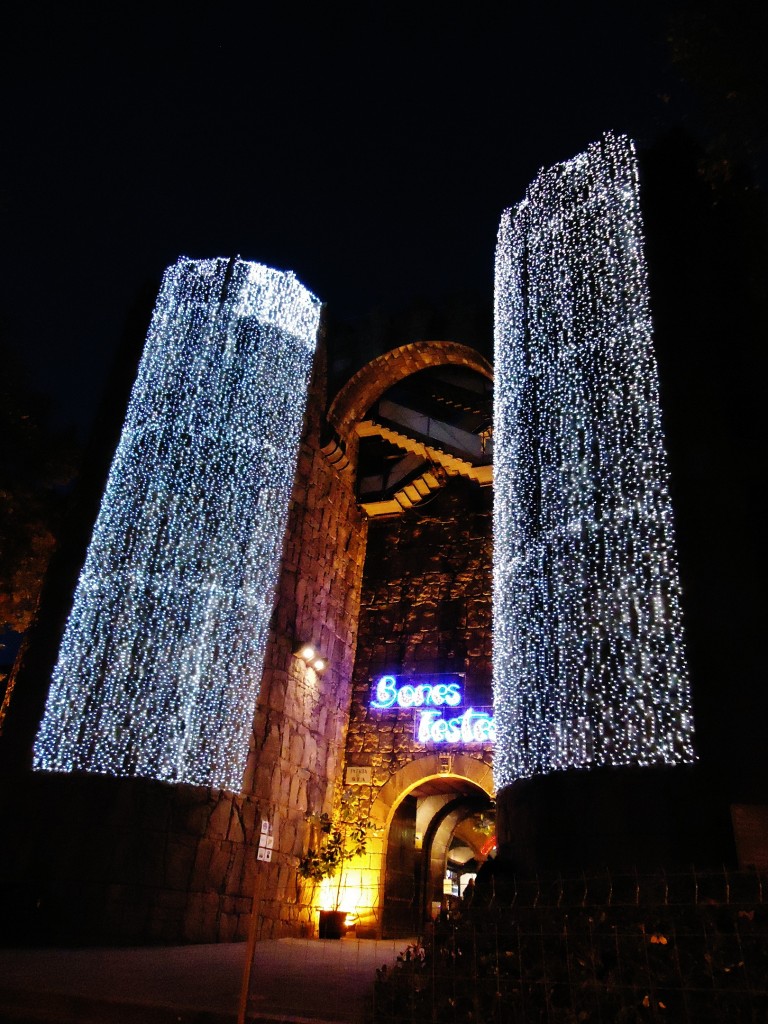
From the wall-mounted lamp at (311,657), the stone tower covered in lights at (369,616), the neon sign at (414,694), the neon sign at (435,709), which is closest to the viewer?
the stone tower covered in lights at (369,616)

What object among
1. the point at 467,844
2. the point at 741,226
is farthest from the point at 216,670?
the point at 467,844

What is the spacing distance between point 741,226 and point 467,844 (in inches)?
583

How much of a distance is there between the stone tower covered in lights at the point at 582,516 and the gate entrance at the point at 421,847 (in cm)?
387

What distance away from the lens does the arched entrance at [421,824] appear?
10.4m

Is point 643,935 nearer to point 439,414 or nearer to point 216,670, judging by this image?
point 216,670

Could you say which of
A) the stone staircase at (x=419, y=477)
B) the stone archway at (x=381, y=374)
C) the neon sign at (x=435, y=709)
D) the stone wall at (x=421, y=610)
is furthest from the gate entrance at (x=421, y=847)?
the stone archway at (x=381, y=374)

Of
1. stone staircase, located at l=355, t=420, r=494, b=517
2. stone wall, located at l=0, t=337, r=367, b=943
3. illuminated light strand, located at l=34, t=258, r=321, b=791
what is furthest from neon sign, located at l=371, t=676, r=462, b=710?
stone staircase, located at l=355, t=420, r=494, b=517

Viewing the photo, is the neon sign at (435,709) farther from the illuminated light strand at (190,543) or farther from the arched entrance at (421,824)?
the illuminated light strand at (190,543)

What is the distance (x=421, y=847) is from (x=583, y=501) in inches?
295

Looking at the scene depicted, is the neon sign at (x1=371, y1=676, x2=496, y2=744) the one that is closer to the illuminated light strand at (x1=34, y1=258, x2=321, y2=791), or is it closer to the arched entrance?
the arched entrance

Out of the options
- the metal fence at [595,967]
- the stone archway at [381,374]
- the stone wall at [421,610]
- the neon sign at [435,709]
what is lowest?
the metal fence at [595,967]

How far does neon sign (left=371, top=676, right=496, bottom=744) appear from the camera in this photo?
10578 mm

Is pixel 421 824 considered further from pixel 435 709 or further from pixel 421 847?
pixel 435 709

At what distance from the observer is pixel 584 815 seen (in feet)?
20.4
